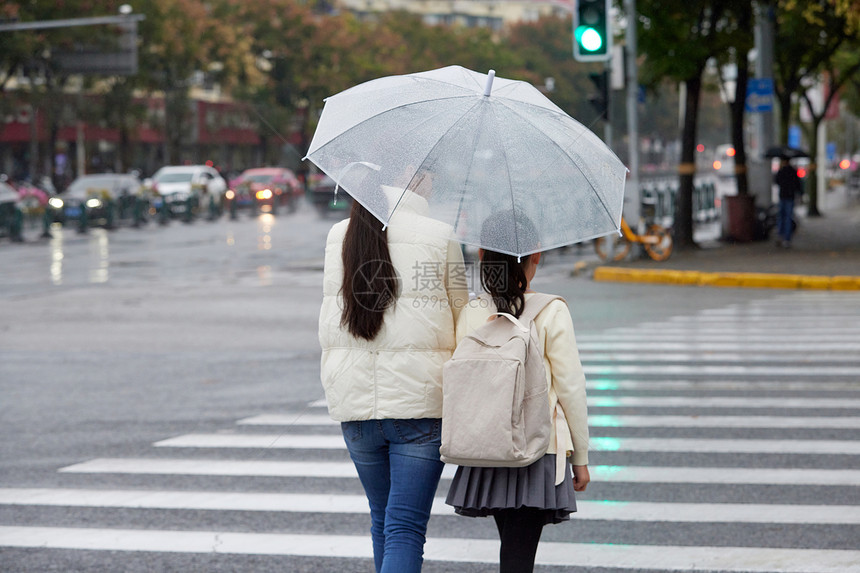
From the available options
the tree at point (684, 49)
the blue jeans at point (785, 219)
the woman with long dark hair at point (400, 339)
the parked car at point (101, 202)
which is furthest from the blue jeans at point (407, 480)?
the parked car at point (101, 202)

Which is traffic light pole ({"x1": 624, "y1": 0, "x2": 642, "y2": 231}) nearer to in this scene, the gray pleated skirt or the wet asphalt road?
the wet asphalt road

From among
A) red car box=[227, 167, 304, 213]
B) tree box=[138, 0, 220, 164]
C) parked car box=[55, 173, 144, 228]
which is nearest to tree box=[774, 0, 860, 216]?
red car box=[227, 167, 304, 213]

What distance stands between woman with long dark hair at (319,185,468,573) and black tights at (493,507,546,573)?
0.26m

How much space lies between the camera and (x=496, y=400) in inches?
135

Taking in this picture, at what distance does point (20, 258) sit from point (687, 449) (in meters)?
21.2

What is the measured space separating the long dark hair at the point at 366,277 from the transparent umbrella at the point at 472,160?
7 cm

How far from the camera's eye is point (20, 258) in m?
25.7

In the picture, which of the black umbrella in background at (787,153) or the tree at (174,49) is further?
the tree at (174,49)

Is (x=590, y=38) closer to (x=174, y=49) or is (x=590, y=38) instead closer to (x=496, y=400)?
(x=496, y=400)

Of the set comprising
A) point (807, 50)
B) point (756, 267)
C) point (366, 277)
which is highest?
point (807, 50)

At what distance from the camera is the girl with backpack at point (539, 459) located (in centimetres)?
354

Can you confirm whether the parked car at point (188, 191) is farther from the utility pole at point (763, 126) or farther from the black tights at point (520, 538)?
the black tights at point (520, 538)

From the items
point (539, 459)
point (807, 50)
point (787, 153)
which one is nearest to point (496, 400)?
point (539, 459)

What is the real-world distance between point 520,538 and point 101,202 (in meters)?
35.5
